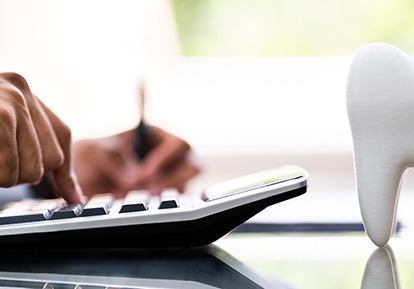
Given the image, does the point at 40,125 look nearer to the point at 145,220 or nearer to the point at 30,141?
the point at 30,141

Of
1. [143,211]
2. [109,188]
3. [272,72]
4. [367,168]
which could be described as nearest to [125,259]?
[143,211]

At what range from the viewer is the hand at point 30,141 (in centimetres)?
46

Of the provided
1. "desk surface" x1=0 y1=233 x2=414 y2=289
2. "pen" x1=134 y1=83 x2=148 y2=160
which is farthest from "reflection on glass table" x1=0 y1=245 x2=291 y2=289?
"pen" x1=134 y1=83 x2=148 y2=160

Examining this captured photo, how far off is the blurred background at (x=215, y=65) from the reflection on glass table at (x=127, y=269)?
6.75 feet

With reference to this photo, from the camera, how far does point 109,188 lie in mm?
1250

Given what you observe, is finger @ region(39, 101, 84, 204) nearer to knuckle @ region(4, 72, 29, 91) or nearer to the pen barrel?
knuckle @ region(4, 72, 29, 91)

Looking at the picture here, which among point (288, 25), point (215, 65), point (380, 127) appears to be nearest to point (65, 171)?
point (380, 127)

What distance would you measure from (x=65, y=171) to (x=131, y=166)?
838 millimetres

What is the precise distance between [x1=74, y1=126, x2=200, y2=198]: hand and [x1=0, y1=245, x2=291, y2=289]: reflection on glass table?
75 cm

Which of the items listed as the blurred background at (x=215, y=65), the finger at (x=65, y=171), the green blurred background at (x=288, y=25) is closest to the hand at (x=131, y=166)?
the finger at (x=65, y=171)

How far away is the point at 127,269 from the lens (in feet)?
1.22

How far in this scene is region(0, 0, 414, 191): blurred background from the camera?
A: 259 centimetres

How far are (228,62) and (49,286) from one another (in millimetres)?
2637

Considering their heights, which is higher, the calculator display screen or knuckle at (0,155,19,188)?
knuckle at (0,155,19,188)
